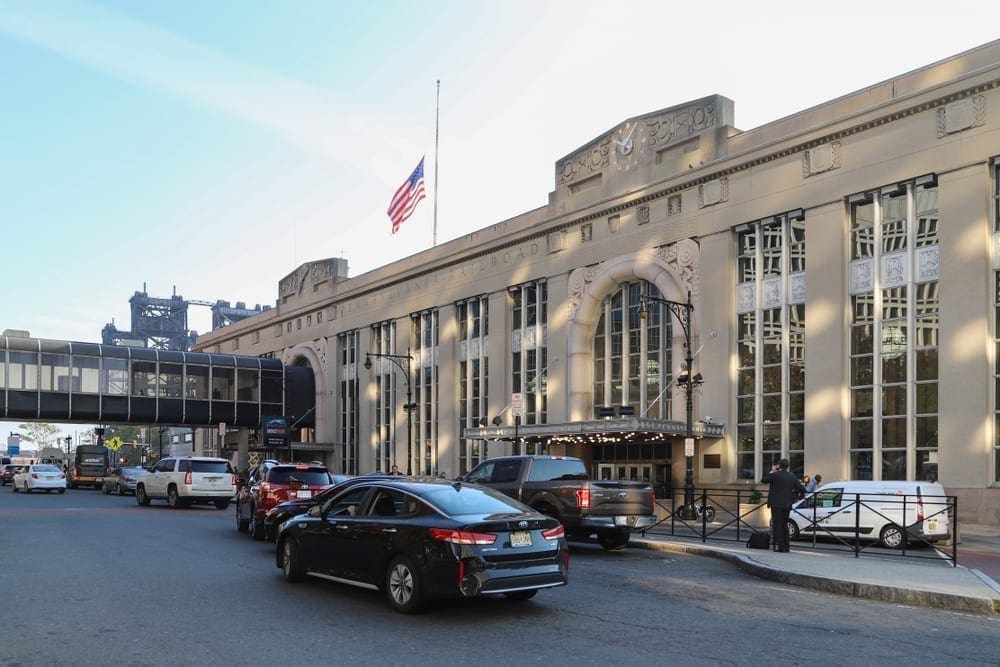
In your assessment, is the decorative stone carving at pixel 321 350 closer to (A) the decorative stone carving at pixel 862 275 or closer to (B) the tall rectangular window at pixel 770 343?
(B) the tall rectangular window at pixel 770 343

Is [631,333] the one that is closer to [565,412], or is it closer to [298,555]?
[565,412]

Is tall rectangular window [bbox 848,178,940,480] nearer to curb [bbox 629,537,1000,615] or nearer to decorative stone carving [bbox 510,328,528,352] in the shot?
curb [bbox 629,537,1000,615]

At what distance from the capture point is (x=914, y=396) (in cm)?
2798

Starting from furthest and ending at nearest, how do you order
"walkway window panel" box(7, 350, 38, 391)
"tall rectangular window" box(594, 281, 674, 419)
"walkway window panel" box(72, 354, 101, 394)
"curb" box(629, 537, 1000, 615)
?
"walkway window panel" box(72, 354, 101, 394) < "walkway window panel" box(7, 350, 38, 391) < "tall rectangular window" box(594, 281, 674, 419) < "curb" box(629, 537, 1000, 615)

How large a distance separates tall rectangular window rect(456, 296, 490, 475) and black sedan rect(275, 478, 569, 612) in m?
33.8

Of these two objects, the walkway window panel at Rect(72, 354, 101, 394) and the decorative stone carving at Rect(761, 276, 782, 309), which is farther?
the walkway window panel at Rect(72, 354, 101, 394)

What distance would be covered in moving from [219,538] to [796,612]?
13122 millimetres

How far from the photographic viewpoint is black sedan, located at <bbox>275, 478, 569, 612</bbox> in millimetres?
10414

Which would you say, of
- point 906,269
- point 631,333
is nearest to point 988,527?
point 906,269

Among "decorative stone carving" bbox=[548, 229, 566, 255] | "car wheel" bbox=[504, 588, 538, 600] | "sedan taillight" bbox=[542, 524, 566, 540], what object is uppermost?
"decorative stone carving" bbox=[548, 229, 566, 255]

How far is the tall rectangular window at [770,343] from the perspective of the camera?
3175 cm

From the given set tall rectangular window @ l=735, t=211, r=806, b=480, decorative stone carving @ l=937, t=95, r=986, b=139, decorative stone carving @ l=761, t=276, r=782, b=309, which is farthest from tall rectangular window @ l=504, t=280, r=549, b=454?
decorative stone carving @ l=937, t=95, r=986, b=139

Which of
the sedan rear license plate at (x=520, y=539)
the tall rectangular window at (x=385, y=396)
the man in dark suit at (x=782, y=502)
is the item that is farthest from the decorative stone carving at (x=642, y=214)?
the sedan rear license plate at (x=520, y=539)

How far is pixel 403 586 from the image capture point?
10820 millimetres
